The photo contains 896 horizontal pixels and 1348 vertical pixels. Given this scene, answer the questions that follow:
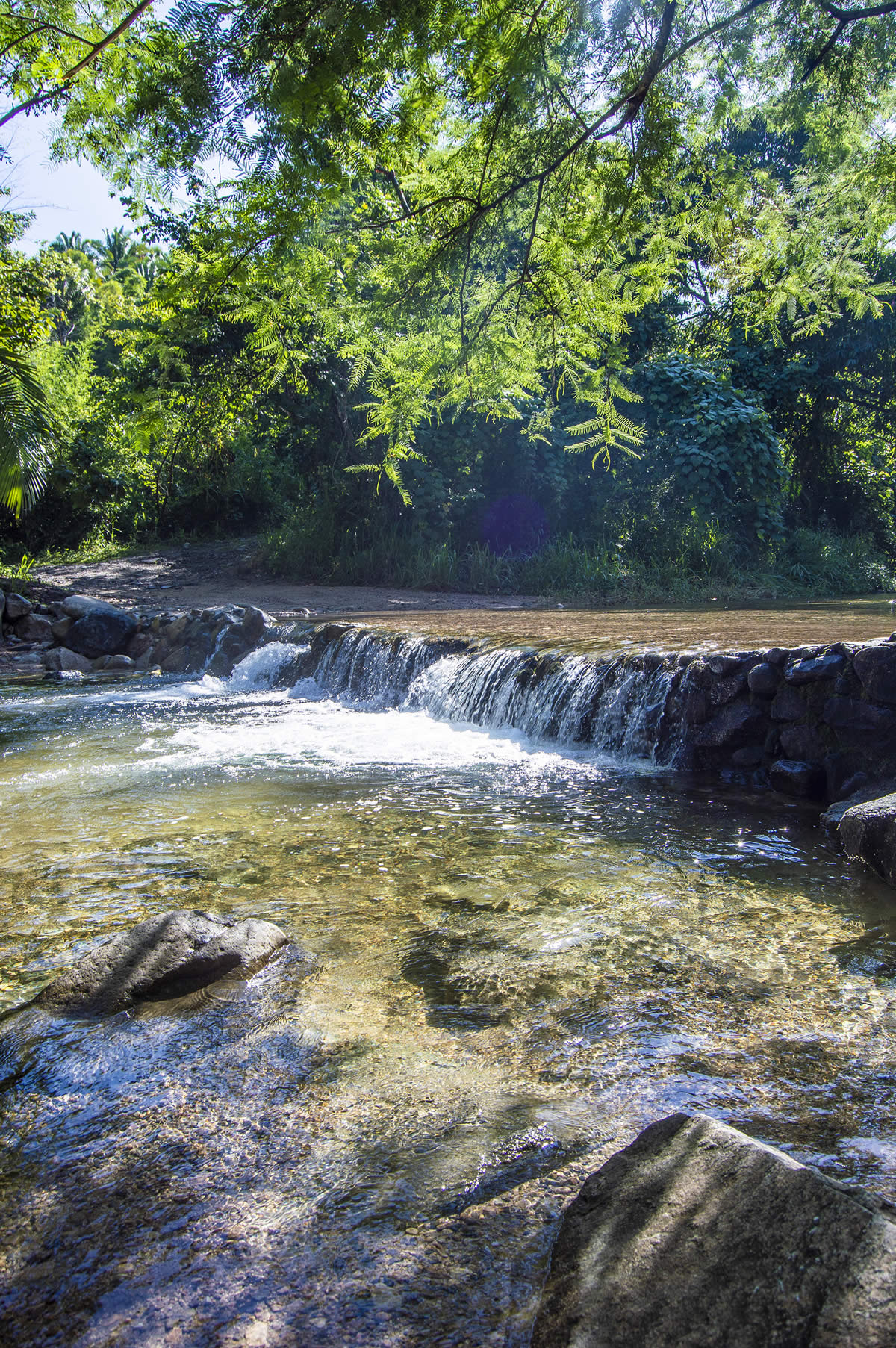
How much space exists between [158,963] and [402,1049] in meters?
1.02

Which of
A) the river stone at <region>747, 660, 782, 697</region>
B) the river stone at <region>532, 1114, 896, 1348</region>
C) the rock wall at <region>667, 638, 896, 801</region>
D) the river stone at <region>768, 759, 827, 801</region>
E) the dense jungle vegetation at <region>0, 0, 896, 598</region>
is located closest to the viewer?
the river stone at <region>532, 1114, 896, 1348</region>

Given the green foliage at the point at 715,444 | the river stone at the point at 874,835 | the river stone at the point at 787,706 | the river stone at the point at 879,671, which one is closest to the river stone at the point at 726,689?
the river stone at the point at 787,706

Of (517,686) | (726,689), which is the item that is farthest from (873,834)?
(517,686)

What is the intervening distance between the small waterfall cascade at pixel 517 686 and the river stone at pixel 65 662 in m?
4.22

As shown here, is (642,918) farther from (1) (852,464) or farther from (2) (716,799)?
(1) (852,464)

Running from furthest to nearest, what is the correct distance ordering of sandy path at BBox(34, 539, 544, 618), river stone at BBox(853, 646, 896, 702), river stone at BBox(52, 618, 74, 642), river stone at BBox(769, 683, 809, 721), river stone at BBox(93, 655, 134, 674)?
sandy path at BBox(34, 539, 544, 618)
river stone at BBox(52, 618, 74, 642)
river stone at BBox(93, 655, 134, 674)
river stone at BBox(769, 683, 809, 721)
river stone at BBox(853, 646, 896, 702)

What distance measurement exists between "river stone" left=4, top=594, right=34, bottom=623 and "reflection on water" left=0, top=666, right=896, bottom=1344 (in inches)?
365

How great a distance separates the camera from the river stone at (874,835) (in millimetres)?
4211

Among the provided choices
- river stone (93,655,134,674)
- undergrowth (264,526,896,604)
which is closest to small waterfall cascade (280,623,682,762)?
river stone (93,655,134,674)

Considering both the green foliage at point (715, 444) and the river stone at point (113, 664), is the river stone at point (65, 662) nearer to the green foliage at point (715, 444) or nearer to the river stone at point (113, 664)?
the river stone at point (113, 664)

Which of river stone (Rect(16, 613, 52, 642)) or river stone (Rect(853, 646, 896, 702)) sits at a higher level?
river stone (Rect(853, 646, 896, 702))

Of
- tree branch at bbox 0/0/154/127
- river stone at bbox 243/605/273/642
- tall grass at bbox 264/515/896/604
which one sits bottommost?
river stone at bbox 243/605/273/642

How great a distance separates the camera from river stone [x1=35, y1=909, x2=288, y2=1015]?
120 inches

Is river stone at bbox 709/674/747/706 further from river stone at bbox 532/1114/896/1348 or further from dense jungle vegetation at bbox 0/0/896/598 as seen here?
river stone at bbox 532/1114/896/1348
